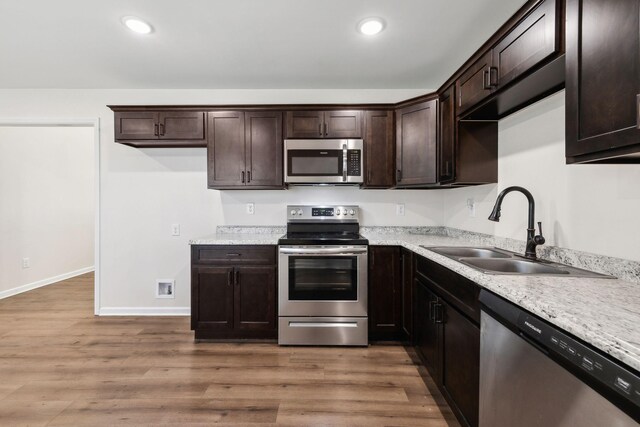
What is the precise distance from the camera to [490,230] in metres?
2.29

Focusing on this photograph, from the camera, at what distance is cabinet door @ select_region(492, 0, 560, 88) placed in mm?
1250

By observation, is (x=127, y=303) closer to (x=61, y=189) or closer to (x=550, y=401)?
(x=61, y=189)

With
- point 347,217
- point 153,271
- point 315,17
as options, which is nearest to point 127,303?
point 153,271

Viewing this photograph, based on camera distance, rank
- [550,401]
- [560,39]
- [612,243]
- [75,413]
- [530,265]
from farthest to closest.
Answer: [75,413]
[530,265]
[612,243]
[560,39]
[550,401]

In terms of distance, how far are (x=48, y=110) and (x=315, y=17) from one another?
3149 millimetres

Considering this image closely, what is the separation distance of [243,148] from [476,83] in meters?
1.99

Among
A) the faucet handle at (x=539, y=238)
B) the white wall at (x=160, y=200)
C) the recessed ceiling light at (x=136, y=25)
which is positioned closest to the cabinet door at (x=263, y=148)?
the white wall at (x=160, y=200)

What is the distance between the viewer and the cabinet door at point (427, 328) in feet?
6.07

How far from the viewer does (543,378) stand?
3.12 feet

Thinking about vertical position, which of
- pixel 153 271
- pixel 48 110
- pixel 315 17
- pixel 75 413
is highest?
pixel 315 17

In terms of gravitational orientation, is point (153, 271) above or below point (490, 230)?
below

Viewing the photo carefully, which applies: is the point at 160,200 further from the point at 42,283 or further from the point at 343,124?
the point at 42,283

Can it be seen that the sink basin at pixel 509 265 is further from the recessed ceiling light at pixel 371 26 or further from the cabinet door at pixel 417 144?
the recessed ceiling light at pixel 371 26

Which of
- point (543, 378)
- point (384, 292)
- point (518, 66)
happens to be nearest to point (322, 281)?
point (384, 292)
